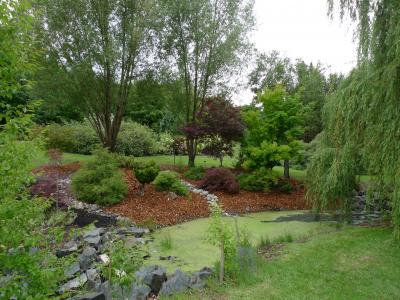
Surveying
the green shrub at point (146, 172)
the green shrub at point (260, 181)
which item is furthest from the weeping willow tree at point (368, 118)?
the green shrub at point (146, 172)

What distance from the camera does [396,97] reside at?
5746mm

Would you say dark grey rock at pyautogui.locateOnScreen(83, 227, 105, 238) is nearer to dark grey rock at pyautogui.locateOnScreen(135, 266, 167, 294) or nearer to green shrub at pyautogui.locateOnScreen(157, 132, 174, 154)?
dark grey rock at pyautogui.locateOnScreen(135, 266, 167, 294)

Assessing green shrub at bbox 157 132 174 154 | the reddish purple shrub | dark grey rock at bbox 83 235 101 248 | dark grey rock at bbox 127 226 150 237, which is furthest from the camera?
green shrub at bbox 157 132 174 154

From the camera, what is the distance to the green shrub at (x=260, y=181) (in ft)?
41.4

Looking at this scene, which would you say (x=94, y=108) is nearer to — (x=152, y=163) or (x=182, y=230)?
(x=152, y=163)

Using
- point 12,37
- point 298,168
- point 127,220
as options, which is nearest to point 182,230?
point 127,220

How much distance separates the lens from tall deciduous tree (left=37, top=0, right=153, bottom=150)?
45.5ft

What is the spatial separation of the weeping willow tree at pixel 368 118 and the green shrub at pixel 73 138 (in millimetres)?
12354

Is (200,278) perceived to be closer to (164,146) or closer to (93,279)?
(93,279)

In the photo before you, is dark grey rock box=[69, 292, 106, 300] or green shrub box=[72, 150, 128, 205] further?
green shrub box=[72, 150, 128, 205]

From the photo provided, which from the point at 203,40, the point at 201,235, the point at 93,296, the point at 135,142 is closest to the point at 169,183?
the point at 201,235

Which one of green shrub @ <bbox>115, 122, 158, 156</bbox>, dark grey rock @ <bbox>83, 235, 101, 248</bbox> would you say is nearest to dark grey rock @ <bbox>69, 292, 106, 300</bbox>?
dark grey rock @ <bbox>83, 235, 101, 248</bbox>

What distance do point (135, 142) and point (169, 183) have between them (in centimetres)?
808

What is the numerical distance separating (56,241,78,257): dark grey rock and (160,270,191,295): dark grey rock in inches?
80.6
